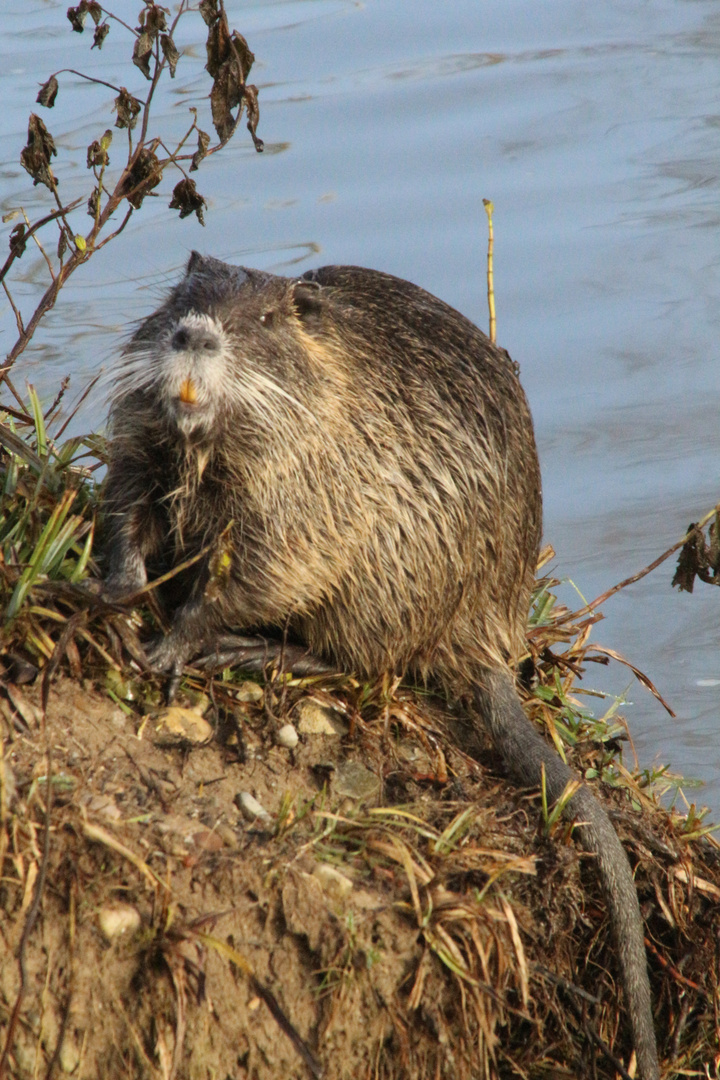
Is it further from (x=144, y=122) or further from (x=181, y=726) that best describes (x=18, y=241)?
(x=181, y=726)

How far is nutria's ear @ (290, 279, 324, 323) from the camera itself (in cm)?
294

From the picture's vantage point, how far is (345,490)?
2.97 m

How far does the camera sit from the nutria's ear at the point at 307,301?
2936mm

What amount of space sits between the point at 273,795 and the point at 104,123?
5.34 m

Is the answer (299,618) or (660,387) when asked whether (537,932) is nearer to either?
(299,618)

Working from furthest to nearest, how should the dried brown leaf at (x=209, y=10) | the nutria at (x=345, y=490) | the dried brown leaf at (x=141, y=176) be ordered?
the dried brown leaf at (x=141, y=176)
the dried brown leaf at (x=209, y=10)
the nutria at (x=345, y=490)

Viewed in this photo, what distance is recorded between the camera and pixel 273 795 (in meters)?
2.67

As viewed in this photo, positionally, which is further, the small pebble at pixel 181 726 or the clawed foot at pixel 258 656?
the clawed foot at pixel 258 656

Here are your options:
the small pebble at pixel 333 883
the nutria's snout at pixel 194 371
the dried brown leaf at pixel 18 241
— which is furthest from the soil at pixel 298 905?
the dried brown leaf at pixel 18 241

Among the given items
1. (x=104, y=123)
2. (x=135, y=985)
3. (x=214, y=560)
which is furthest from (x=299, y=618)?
(x=104, y=123)

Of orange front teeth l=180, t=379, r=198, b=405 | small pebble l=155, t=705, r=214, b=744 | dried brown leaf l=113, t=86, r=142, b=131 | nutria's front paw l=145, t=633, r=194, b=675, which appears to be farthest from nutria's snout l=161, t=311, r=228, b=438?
dried brown leaf l=113, t=86, r=142, b=131

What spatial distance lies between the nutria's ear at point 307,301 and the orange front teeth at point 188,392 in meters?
0.42

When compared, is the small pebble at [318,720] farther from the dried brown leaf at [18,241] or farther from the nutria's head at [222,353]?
the dried brown leaf at [18,241]

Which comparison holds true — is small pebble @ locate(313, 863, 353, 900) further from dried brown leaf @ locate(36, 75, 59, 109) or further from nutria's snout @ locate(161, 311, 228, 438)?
dried brown leaf @ locate(36, 75, 59, 109)
